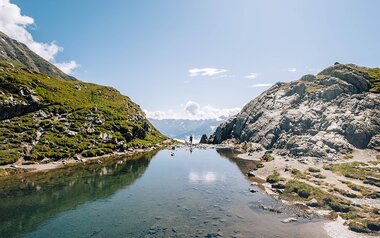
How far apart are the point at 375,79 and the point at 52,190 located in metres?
192

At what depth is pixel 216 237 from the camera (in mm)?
40250

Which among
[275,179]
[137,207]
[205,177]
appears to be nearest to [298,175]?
[275,179]

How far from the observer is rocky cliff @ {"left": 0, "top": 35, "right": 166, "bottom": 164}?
4092 inches

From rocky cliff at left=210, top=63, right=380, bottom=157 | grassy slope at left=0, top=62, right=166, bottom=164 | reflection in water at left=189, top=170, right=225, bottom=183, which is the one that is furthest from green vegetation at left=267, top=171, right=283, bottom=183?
grassy slope at left=0, top=62, right=166, bottom=164


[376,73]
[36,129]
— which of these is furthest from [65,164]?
[376,73]

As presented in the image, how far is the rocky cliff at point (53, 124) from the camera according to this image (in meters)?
104

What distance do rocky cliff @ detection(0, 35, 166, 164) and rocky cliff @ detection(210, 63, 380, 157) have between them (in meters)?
84.3

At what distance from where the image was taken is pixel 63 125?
5167 inches

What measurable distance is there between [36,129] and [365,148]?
5855 inches

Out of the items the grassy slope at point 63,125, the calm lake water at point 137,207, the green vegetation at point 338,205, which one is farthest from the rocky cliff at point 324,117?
the grassy slope at point 63,125

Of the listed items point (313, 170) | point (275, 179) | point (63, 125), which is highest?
point (63, 125)

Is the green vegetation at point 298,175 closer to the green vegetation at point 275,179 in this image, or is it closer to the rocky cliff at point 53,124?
the green vegetation at point 275,179

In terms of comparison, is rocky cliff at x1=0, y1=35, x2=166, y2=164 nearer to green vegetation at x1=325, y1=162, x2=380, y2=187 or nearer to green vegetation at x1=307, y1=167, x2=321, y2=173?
green vegetation at x1=307, y1=167, x2=321, y2=173

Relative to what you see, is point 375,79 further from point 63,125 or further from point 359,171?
point 63,125
